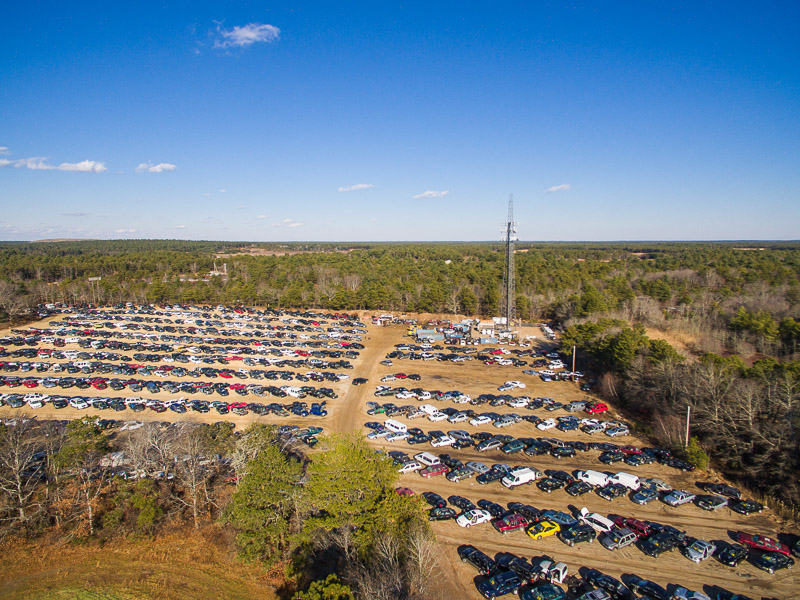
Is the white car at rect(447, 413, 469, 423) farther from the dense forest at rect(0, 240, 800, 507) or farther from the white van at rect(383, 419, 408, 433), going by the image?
the dense forest at rect(0, 240, 800, 507)

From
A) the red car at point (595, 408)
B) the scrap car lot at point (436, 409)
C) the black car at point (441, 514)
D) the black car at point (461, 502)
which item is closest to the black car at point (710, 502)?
the scrap car lot at point (436, 409)

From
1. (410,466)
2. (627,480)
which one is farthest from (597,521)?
(410,466)

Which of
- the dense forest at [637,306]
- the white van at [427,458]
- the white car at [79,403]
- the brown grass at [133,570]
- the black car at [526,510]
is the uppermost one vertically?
the dense forest at [637,306]

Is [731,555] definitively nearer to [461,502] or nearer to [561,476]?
[561,476]

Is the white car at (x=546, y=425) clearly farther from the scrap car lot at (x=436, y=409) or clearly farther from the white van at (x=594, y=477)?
the white van at (x=594, y=477)

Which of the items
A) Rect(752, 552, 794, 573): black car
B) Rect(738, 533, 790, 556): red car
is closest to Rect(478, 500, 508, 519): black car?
Rect(752, 552, 794, 573): black car
